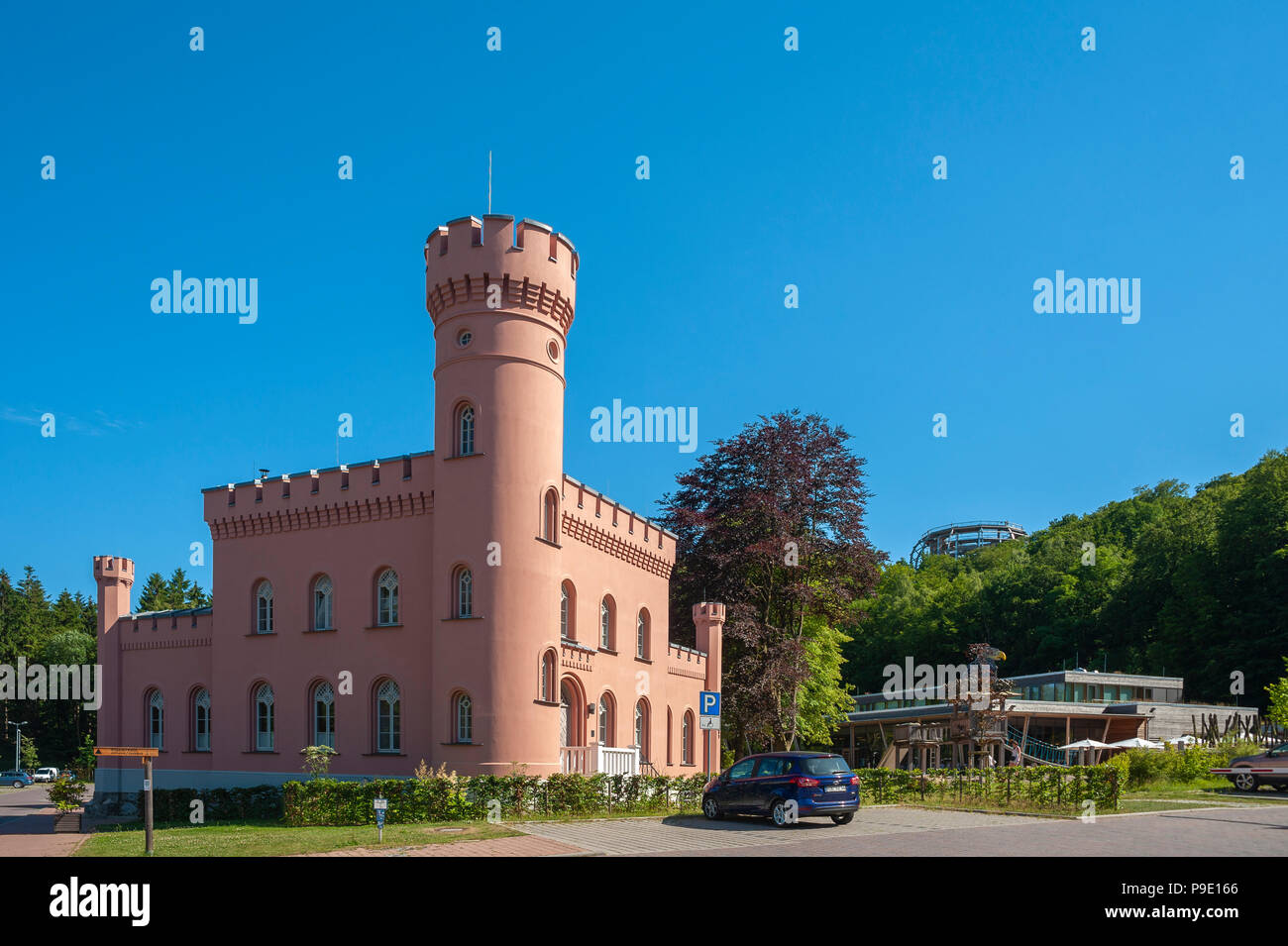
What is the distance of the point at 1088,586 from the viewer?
258ft

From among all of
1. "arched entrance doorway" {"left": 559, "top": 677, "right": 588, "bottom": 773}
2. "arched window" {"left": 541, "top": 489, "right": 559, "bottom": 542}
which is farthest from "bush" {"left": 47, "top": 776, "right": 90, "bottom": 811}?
"arched window" {"left": 541, "top": 489, "right": 559, "bottom": 542}

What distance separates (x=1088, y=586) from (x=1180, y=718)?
28.4m

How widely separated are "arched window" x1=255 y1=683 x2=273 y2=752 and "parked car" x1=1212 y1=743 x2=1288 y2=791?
94.8 feet

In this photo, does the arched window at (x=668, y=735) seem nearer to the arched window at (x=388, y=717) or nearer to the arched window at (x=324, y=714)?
the arched window at (x=388, y=717)

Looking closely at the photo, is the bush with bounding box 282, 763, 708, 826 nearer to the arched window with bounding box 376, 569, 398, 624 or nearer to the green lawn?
the green lawn

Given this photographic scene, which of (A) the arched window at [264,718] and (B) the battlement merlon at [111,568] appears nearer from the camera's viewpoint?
(A) the arched window at [264,718]

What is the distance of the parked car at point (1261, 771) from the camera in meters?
31.5

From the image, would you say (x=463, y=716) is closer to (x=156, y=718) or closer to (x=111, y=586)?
(x=156, y=718)

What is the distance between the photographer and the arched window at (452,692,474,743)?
25922 mm

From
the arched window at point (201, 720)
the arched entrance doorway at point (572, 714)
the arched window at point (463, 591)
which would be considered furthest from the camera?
the arched window at point (201, 720)

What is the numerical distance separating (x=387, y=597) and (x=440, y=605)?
3.06 m

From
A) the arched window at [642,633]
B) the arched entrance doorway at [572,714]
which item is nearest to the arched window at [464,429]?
the arched entrance doorway at [572,714]

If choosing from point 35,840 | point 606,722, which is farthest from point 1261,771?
point 35,840

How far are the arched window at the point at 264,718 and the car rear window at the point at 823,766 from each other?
17.1m
